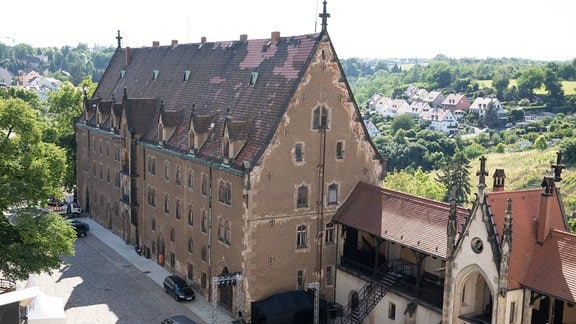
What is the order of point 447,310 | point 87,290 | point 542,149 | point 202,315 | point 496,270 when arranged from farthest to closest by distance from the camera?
point 542,149 → point 87,290 → point 202,315 → point 447,310 → point 496,270

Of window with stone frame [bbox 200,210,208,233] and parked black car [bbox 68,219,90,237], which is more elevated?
window with stone frame [bbox 200,210,208,233]

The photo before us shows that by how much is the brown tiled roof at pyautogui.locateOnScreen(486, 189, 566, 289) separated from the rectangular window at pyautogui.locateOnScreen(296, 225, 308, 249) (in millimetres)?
16028

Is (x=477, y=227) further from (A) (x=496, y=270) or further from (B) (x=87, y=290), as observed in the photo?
(B) (x=87, y=290)

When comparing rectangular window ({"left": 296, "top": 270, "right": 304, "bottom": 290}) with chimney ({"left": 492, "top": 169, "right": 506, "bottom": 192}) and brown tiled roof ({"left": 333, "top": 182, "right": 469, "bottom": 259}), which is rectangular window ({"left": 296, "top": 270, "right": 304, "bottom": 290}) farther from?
chimney ({"left": 492, "top": 169, "right": 506, "bottom": 192})

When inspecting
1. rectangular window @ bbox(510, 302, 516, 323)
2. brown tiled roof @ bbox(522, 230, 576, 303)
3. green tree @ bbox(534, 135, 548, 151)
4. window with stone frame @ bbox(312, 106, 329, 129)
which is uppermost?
window with stone frame @ bbox(312, 106, 329, 129)

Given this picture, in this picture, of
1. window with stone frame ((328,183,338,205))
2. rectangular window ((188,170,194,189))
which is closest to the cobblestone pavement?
rectangular window ((188,170,194,189))

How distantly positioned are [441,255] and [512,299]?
505cm

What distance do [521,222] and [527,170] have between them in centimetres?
12463

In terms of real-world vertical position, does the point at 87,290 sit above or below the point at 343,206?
below

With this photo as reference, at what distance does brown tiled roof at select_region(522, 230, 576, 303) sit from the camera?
29.9 meters

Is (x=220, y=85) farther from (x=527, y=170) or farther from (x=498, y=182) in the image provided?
(x=527, y=170)

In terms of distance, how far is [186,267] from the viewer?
51094 mm

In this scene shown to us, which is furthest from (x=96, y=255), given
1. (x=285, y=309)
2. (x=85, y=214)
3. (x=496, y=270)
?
(x=496, y=270)

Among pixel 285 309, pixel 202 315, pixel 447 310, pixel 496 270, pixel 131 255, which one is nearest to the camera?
pixel 496 270
